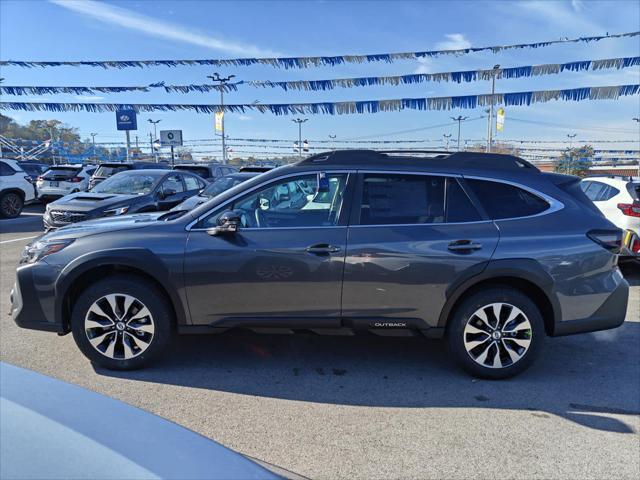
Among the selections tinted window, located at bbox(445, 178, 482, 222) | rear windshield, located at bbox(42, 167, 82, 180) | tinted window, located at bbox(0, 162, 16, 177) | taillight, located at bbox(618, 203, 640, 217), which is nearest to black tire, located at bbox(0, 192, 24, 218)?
tinted window, located at bbox(0, 162, 16, 177)

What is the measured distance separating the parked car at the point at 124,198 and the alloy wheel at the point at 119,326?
4.57 metres

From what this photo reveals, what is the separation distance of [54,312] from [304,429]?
7.35 ft

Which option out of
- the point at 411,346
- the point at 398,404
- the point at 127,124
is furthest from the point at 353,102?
the point at 127,124

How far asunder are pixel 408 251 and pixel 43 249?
9.72 ft

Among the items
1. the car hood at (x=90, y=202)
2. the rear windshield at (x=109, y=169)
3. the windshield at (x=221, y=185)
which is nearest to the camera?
the car hood at (x=90, y=202)

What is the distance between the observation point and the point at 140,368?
373 centimetres

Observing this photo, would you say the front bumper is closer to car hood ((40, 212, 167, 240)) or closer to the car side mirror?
car hood ((40, 212, 167, 240))

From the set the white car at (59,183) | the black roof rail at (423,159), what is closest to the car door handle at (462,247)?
the black roof rail at (423,159)

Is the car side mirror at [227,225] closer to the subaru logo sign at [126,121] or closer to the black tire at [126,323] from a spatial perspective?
the black tire at [126,323]

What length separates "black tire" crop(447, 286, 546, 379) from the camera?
3.58m

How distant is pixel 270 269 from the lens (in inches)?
138

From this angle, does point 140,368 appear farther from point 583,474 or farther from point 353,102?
point 353,102

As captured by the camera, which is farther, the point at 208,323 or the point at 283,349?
the point at 283,349

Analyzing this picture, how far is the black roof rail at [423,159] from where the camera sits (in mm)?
3777
